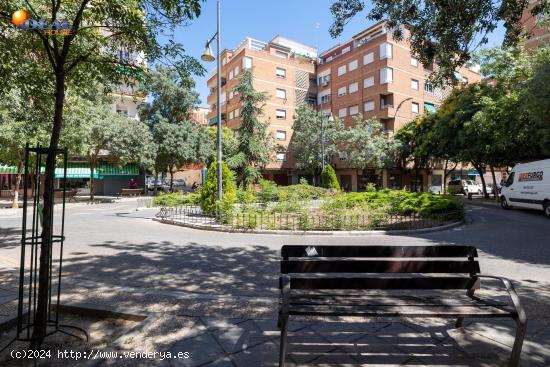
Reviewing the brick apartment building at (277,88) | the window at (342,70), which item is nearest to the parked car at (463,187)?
the brick apartment building at (277,88)

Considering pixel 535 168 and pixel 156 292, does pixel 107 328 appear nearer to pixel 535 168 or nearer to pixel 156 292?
pixel 156 292

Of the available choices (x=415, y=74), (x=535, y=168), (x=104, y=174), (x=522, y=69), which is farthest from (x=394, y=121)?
(x=104, y=174)

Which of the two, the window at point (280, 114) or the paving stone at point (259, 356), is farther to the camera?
the window at point (280, 114)

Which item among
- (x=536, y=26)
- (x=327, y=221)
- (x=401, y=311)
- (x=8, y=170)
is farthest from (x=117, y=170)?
(x=401, y=311)

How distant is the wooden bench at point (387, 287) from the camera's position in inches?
105

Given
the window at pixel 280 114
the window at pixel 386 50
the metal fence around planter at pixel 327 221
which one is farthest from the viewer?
the window at pixel 280 114

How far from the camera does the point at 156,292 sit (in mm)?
4641

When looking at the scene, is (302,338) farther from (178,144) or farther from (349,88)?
(349,88)

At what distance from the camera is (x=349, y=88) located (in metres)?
40.3

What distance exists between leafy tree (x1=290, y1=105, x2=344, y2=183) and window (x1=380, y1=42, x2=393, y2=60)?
845 cm

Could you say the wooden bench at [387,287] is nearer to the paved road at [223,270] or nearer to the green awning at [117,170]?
the paved road at [223,270]

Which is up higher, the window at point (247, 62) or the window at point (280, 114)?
the window at point (247, 62)

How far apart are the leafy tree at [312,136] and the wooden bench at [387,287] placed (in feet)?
102

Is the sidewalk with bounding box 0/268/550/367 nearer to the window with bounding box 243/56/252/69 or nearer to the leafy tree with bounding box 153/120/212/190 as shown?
the leafy tree with bounding box 153/120/212/190
